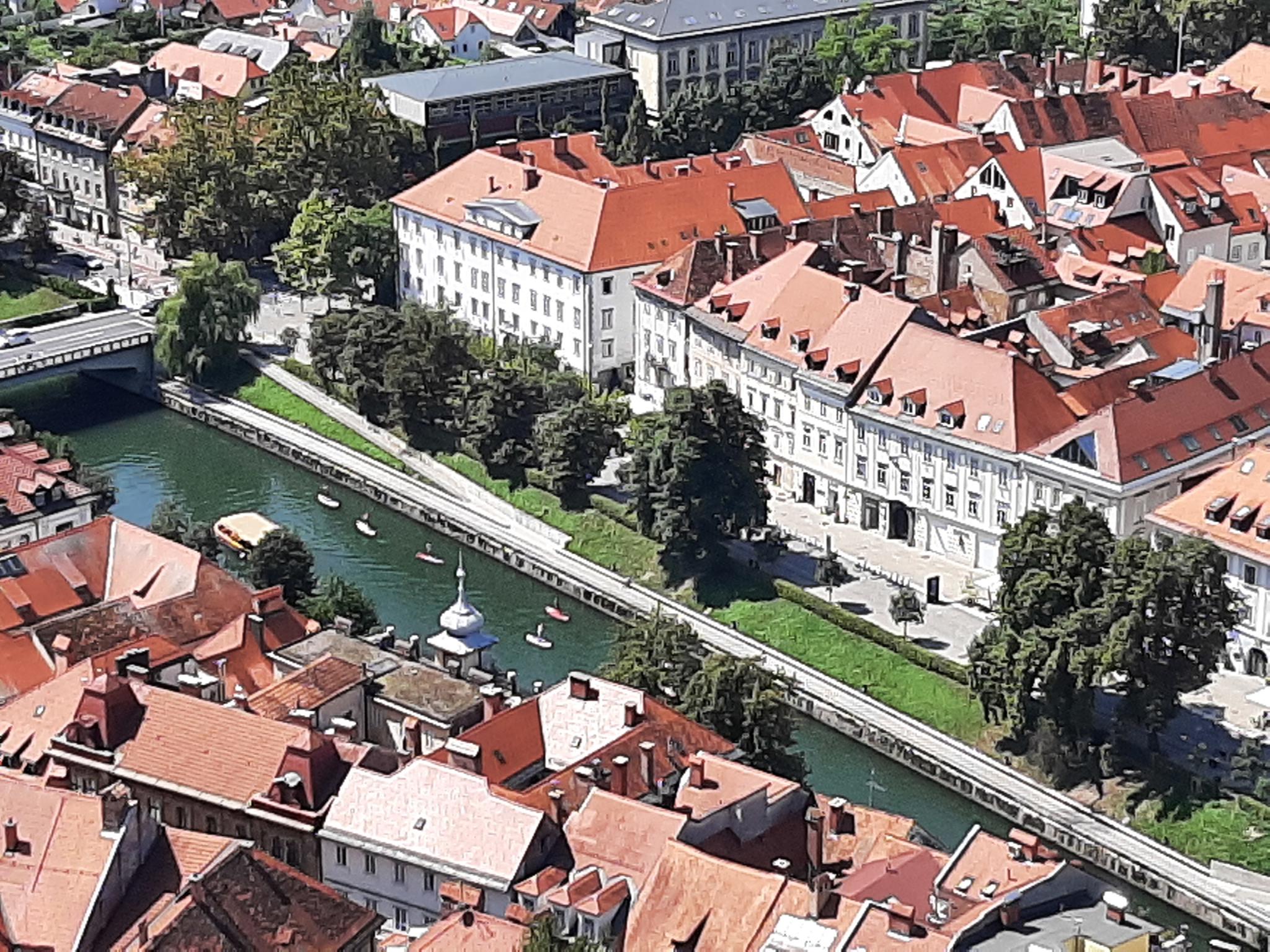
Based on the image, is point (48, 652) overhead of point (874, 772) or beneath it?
overhead

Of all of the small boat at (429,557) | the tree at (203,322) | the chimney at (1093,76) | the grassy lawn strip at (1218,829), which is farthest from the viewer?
Answer: the chimney at (1093,76)

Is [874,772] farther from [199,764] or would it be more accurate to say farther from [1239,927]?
[199,764]

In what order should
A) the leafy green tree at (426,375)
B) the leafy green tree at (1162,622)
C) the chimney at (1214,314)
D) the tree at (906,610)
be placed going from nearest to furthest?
the leafy green tree at (1162,622) < the tree at (906,610) < the chimney at (1214,314) < the leafy green tree at (426,375)

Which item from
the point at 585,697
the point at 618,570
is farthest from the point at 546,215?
the point at 585,697

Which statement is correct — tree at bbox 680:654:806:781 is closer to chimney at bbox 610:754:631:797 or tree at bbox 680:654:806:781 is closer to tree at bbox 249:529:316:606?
chimney at bbox 610:754:631:797

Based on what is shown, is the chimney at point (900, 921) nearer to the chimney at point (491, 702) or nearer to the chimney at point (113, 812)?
the chimney at point (491, 702)

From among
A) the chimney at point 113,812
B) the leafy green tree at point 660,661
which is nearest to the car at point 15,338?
the leafy green tree at point 660,661
